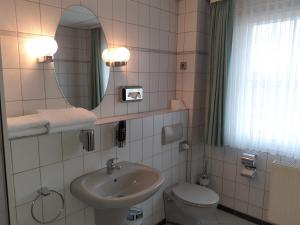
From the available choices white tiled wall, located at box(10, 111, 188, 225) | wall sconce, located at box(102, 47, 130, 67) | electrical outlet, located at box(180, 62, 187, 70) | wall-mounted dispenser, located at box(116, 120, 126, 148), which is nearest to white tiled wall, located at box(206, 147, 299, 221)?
white tiled wall, located at box(10, 111, 188, 225)

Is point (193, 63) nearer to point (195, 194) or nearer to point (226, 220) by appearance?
point (195, 194)

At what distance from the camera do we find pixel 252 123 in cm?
236

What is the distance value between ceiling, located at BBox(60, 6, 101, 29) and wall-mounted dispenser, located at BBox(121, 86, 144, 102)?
59 centimetres

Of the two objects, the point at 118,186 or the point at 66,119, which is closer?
the point at 66,119

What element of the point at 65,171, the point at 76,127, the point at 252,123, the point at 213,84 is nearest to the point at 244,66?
the point at 213,84

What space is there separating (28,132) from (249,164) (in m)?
2.07

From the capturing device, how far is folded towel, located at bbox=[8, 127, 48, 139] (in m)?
1.27

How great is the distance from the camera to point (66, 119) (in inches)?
57.8

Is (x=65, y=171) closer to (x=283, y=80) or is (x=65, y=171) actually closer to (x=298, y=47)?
(x=283, y=80)

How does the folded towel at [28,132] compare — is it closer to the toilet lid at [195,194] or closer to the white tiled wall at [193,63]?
the toilet lid at [195,194]

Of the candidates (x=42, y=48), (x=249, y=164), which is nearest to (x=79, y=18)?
(x=42, y=48)

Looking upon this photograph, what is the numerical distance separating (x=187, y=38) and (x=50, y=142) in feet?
5.90

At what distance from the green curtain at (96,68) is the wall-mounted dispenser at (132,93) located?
24cm

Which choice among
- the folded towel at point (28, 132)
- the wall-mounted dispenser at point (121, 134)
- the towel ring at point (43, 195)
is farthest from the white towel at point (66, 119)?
the towel ring at point (43, 195)
